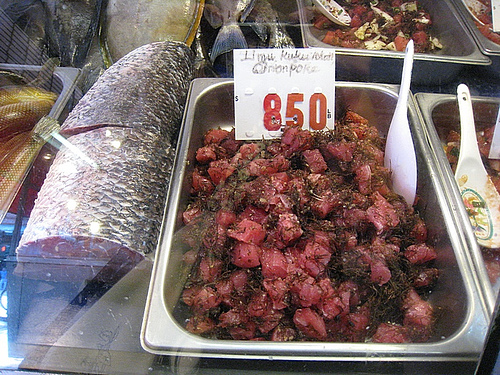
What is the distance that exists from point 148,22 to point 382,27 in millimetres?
1411

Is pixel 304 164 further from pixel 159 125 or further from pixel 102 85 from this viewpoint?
pixel 102 85

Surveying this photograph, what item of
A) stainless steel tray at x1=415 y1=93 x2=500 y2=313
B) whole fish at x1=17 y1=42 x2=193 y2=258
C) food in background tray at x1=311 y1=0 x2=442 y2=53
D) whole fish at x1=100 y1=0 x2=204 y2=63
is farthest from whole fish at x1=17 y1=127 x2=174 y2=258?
food in background tray at x1=311 y1=0 x2=442 y2=53

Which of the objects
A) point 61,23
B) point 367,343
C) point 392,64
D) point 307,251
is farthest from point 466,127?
point 61,23

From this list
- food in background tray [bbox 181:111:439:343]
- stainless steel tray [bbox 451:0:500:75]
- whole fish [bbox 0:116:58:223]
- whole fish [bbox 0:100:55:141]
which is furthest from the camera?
stainless steel tray [bbox 451:0:500:75]

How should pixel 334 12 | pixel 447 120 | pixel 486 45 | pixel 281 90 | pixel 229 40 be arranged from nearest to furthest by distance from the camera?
pixel 281 90
pixel 447 120
pixel 229 40
pixel 486 45
pixel 334 12

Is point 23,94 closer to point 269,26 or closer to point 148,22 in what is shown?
point 148,22

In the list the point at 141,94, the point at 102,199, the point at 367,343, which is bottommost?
the point at 367,343

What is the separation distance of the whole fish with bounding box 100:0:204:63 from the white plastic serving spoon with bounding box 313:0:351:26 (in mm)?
720

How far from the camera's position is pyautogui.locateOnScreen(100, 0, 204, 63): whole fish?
219 centimetres

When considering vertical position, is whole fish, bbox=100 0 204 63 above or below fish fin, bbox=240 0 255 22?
below

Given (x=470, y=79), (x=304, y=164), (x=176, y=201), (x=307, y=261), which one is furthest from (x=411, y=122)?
(x=176, y=201)

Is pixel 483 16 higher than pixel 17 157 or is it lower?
higher

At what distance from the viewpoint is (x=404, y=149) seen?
5.37ft

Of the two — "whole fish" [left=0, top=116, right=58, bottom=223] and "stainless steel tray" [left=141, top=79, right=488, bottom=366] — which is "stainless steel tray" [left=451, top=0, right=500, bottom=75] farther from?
"whole fish" [left=0, top=116, right=58, bottom=223]
